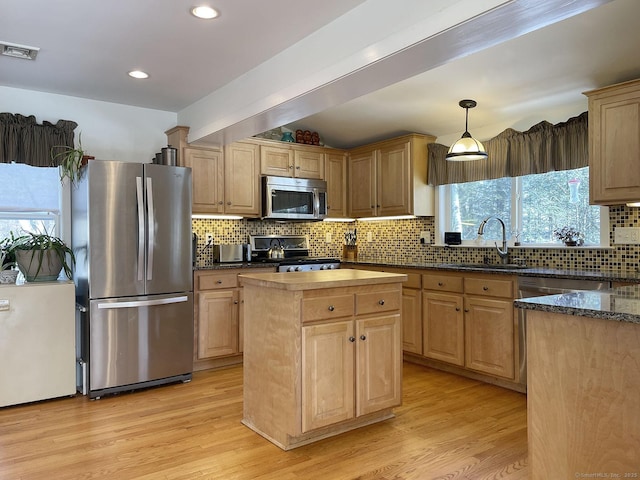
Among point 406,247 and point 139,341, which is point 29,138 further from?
point 406,247

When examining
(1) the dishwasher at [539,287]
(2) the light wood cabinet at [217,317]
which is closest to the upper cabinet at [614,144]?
(1) the dishwasher at [539,287]

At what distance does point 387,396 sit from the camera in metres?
2.96

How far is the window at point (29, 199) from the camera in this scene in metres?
3.93

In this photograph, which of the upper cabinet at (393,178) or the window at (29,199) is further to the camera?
the upper cabinet at (393,178)

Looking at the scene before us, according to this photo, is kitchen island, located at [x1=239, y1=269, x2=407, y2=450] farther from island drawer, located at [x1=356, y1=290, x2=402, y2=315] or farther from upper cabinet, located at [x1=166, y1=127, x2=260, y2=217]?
upper cabinet, located at [x1=166, y1=127, x2=260, y2=217]

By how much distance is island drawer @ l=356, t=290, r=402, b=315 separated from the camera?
2822 millimetres

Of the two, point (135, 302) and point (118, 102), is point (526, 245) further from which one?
point (118, 102)

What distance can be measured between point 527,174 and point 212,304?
2.94 meters

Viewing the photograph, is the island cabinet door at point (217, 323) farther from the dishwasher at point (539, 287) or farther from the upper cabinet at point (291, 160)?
the dishwasher at point (539, 287)

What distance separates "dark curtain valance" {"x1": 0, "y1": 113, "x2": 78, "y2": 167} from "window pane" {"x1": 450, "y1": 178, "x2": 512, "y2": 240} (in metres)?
3.63

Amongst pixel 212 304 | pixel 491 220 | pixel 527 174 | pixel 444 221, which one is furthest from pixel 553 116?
pixel 212 304

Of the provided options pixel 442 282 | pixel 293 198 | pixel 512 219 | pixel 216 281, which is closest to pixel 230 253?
pixel 216 281

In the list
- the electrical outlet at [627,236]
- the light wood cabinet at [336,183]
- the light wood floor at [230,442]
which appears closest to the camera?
the light wood floor at [230,442]

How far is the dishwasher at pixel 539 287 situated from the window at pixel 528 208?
29.0 inches
